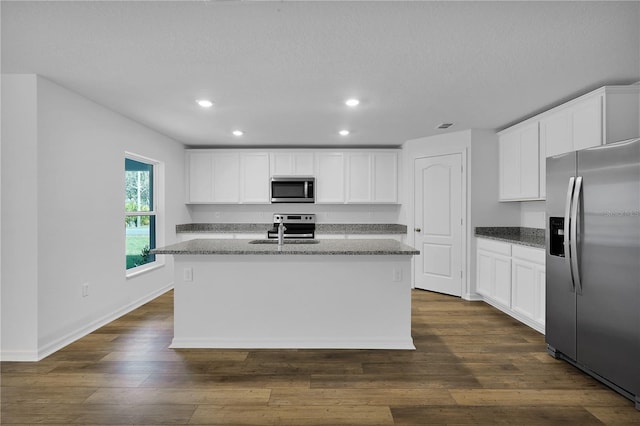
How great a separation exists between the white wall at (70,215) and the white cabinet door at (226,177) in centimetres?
164

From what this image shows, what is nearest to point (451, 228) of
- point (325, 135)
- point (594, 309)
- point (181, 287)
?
point (325, 135)

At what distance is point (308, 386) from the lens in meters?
2.41

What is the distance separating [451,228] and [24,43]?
484 cm

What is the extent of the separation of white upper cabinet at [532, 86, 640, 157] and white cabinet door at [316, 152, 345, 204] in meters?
3.23

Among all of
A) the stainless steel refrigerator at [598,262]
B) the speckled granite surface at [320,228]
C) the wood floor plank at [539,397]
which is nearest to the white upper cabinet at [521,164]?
the stainless steel refrigerator at [598,262]

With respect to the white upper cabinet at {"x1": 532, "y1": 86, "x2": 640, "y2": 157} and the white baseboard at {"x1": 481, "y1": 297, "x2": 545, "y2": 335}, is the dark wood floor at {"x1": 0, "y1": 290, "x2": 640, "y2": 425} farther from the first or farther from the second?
the white upper cabinet at {"x1": 532, "y1": 86, "x2": 640, "y2": 157}

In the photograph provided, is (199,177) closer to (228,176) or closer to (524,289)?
(228,176)

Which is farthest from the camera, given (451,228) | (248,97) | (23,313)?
(451,228)

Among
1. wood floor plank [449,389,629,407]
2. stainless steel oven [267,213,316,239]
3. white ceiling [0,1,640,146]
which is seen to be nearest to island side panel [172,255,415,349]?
wood floor plank [449,389,629,407]

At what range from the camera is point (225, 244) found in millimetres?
3324

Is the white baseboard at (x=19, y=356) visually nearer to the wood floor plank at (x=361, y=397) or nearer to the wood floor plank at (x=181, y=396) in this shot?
the wood floor plank at (x=181, y=396)

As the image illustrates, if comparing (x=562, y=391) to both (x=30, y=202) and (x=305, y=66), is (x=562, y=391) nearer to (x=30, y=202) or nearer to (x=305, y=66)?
(x=305, y=66)

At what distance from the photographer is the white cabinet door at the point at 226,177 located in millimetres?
5914

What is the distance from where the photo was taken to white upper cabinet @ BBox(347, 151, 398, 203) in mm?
5867
